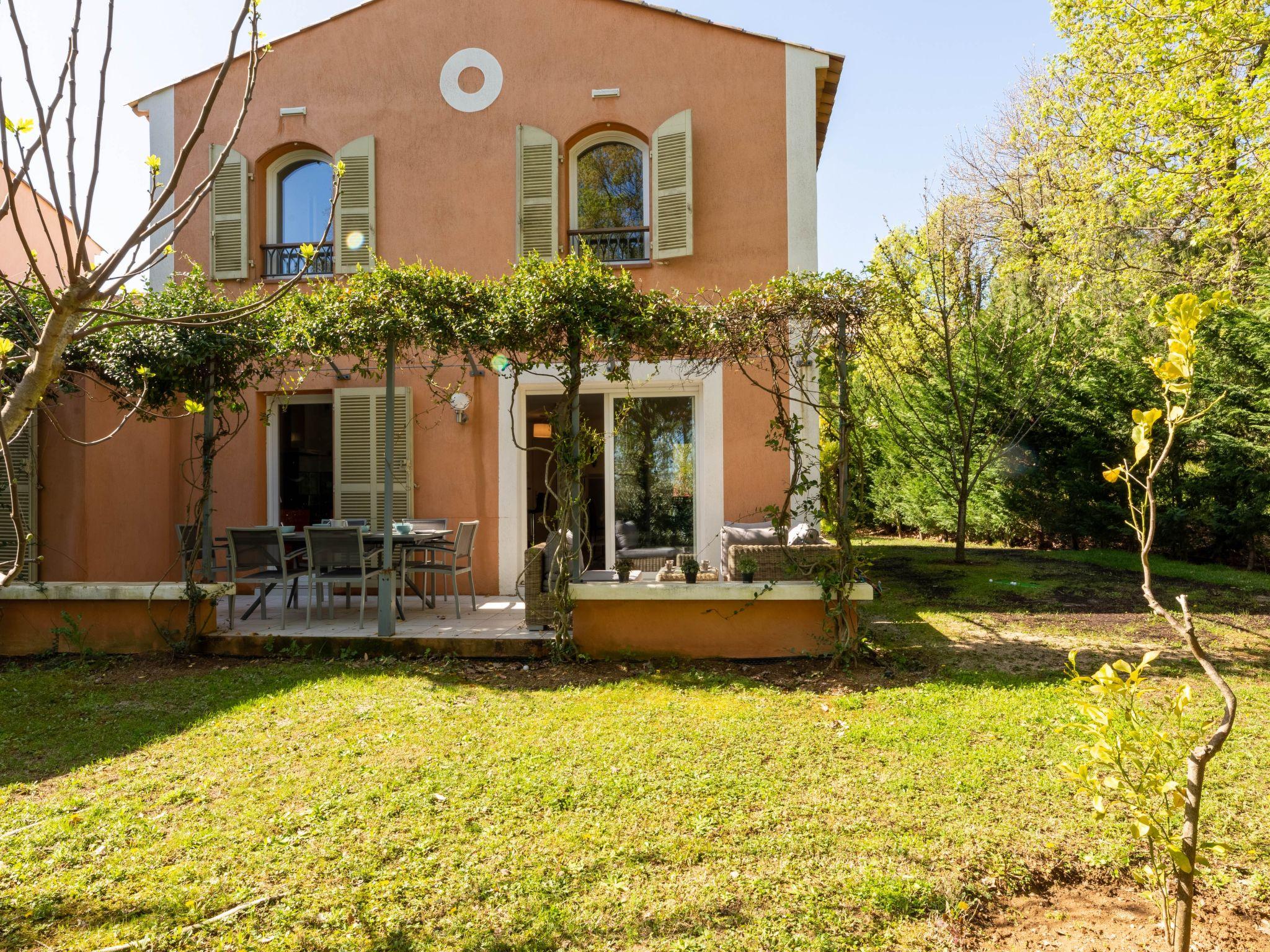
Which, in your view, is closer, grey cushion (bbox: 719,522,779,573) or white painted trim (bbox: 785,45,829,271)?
grey cushion (bbox: 719,522,779,573)

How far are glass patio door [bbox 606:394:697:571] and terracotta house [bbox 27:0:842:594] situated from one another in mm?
23

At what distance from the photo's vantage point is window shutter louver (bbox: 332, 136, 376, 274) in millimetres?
8664

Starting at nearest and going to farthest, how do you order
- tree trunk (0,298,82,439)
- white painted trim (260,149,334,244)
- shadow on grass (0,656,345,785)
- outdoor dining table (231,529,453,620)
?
tree trunk (0,298,82,439) → shadow on grass (0,656,345,785) → outdoor dining table (231,529,453,620) → white painted trim (260,149,334,244)

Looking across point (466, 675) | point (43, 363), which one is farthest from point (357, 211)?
point (43, 363)

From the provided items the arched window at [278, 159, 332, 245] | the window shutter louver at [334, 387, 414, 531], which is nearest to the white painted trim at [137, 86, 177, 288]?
the arched window at [278, 159, 332, 245]

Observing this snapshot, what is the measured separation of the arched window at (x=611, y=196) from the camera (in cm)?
856

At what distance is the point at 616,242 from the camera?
28.2 ft

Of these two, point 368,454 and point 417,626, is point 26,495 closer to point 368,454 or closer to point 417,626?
point 368,454

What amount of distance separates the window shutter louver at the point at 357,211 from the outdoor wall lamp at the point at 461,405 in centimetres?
184

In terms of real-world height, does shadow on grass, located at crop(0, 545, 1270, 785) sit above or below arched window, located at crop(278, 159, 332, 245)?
below

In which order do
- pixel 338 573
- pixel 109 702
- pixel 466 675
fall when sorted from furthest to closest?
pixel 338 573 → pixel 466 675 → pixel 109 702

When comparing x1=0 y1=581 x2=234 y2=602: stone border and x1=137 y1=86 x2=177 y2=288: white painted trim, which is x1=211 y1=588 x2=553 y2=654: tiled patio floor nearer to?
x1=0 y1=581 x2=234 y2=602: stone border

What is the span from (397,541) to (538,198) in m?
3.98

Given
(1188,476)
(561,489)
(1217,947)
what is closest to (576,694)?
(561,489)
